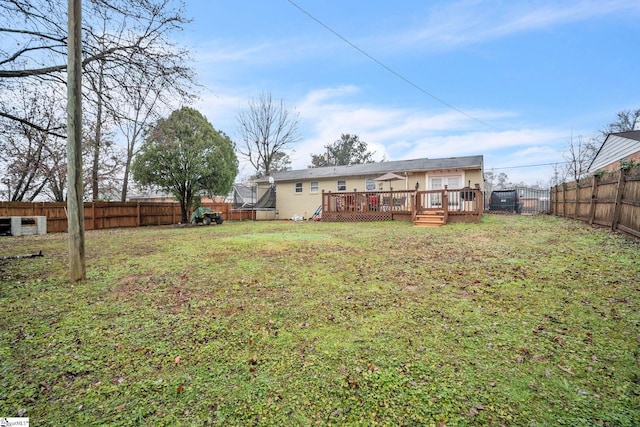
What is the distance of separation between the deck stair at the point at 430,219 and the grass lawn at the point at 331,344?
19.1 feet

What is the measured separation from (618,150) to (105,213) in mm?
27625

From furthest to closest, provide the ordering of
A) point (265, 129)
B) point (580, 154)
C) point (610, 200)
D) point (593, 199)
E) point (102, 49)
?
point (265, 129)
point (580, 154)
point (593, 199)
point (610, 200)
point (102, 49)

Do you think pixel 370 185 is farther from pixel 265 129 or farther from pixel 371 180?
pixel 265 129

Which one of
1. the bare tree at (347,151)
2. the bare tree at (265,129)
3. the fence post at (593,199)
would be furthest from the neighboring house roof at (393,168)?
the bare tree at (347,151)

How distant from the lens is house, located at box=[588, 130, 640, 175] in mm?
13459

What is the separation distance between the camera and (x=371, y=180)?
17.5 m

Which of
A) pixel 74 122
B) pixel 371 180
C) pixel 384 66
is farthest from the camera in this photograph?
pixel 371 180

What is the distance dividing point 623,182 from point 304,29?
33.0 ft

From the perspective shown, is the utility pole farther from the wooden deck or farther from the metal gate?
the metal gate

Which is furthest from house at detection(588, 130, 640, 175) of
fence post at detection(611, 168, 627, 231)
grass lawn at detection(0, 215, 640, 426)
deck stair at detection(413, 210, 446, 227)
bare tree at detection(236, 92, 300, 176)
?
bare tree at detection(236, 92, 300, 176)

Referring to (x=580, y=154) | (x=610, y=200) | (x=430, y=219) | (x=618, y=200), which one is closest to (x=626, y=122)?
(x=580, y=154)

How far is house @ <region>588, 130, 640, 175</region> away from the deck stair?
786cm

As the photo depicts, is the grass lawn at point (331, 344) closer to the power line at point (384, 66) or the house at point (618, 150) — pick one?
the power line at point (384, 66)

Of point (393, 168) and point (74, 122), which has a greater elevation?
→ point (393, 168)
